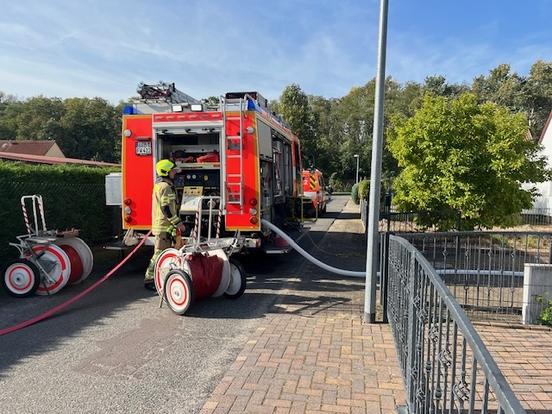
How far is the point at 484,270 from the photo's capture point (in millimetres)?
6594

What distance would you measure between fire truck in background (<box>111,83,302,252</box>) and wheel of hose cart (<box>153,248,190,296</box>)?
2.84 feet

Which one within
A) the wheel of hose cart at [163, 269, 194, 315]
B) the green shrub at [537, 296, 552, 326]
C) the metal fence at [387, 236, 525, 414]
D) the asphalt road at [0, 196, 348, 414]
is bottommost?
the asphalt road at [0, 196, 348, 414]

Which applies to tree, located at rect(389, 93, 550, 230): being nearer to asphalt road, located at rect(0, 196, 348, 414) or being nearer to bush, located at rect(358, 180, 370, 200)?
asphalt road, located at rect(0, 196, 348, 414)

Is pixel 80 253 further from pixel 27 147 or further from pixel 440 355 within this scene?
pixel 27 147

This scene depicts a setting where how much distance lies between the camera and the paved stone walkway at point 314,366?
375cm

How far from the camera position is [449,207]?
35.1 feet

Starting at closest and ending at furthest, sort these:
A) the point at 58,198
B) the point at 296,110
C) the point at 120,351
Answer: the point at 120,351 < the point at 58,198 < the point at 296,110

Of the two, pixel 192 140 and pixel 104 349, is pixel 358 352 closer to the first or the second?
pixel 104 349

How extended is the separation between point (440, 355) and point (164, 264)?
461 centimetres

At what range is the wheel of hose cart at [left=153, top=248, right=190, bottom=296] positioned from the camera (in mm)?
6254

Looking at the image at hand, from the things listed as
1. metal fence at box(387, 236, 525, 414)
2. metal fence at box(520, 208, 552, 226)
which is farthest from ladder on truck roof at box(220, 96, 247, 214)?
metal fence at box(520, 208, 552, 226)

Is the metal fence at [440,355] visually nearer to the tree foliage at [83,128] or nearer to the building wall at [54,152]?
the building wall at [54,152]

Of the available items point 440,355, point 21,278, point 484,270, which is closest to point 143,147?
point 21,278

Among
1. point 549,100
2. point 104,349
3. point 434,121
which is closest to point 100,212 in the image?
point 104,349
